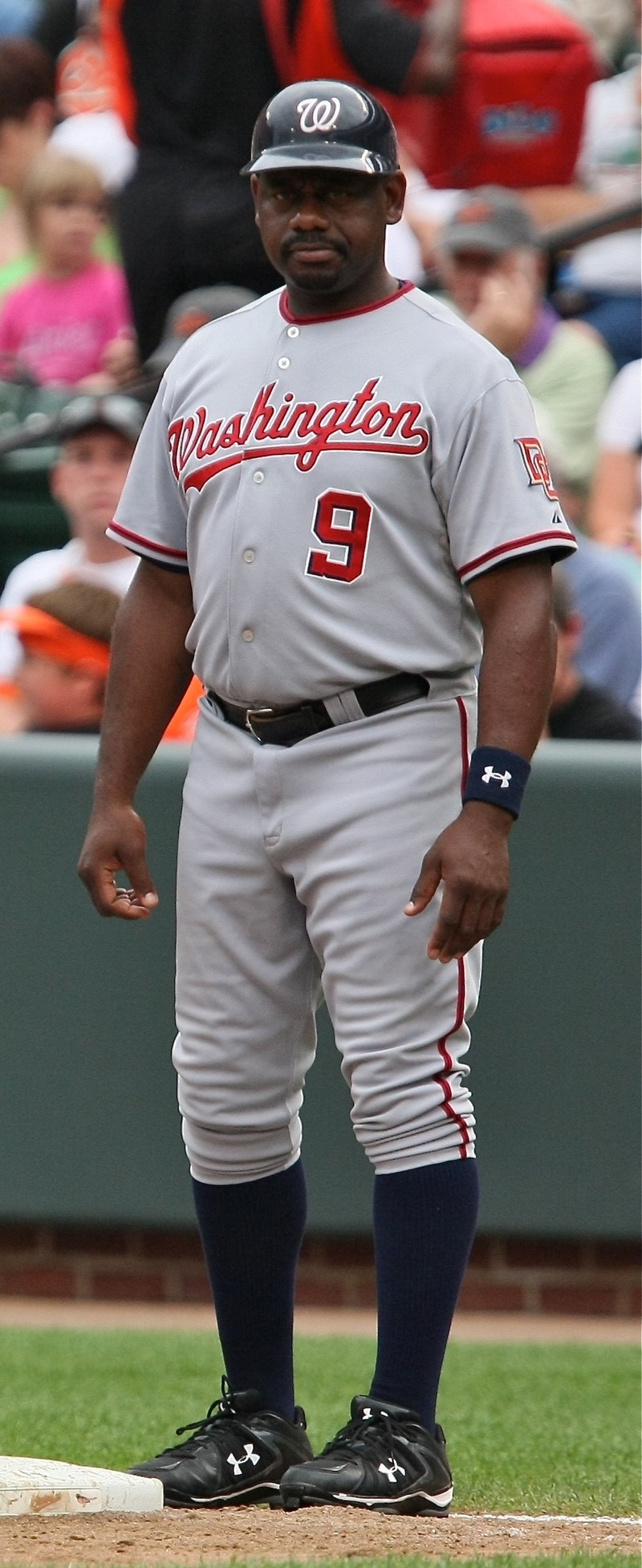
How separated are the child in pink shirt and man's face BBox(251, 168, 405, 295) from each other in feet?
15.7

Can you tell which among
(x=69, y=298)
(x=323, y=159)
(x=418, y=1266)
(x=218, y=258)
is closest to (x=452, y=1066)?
(x=418, y=1266)

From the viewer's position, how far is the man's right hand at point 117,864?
2.88m

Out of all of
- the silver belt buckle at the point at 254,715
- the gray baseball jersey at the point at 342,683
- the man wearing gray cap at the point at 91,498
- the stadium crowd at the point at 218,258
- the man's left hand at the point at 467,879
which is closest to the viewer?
the man's left hand at the point at 467,879

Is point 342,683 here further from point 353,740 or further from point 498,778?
point 498,778

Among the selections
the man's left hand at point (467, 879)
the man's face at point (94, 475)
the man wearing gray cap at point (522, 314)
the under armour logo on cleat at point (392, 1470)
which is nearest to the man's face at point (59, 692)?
the man's face at point (94, 475)

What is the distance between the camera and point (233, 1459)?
2822 millimetres

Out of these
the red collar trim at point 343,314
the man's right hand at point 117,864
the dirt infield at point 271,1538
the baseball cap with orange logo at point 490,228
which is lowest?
the dirt infield at point 271,1538

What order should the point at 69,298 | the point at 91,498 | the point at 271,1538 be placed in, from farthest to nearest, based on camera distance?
the point at 69,298
the point at 91,498
the point at 271,1538

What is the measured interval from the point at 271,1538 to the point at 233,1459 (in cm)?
34

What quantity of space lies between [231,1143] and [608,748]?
9.12 feet

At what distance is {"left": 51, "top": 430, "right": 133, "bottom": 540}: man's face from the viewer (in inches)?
255

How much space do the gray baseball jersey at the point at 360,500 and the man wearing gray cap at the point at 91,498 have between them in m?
3.51

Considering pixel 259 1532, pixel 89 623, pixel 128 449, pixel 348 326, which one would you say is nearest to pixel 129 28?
pixel 128 449

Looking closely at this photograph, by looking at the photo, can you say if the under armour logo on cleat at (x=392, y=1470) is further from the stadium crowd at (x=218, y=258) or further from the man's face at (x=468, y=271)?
the man's face at (x=468, y=271)
